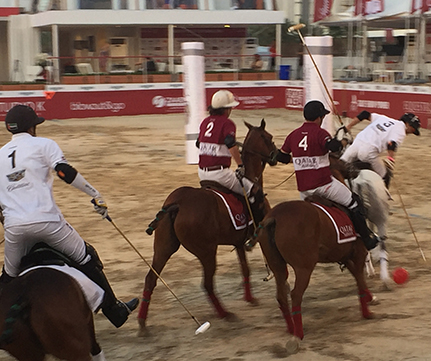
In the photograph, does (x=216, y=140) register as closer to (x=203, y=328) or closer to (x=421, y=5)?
(x=203, y=328)

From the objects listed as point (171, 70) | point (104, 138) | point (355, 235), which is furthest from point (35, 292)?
point (171, 70)

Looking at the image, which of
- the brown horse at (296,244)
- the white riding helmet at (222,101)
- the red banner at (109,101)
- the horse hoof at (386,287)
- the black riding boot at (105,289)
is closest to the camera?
the black riding boot at (105,289)

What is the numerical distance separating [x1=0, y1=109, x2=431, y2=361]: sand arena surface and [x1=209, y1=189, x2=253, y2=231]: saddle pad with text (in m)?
0.94

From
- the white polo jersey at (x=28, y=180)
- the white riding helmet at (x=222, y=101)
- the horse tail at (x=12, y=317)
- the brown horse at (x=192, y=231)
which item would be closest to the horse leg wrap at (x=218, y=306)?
the brown horse at (x=192, y=231)

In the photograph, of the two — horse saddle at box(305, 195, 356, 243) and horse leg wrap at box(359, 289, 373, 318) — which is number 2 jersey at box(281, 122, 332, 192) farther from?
horse leg wrap at box(359, 289, 373, 318)

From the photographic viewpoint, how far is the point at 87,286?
522 centimetres

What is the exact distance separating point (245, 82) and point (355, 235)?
22.8 meters

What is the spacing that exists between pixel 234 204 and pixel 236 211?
9cm

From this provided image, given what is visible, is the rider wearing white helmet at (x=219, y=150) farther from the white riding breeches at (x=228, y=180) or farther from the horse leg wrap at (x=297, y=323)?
the horse leg wrap at (x=297, y=323)

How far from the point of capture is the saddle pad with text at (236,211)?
7254mm

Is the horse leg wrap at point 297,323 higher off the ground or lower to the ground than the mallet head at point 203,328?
higher

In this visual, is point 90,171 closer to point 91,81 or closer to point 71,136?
point 71,136

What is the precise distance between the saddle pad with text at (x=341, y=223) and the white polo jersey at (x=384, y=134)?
1.89 m

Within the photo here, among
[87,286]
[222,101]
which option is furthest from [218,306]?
[222,101]
